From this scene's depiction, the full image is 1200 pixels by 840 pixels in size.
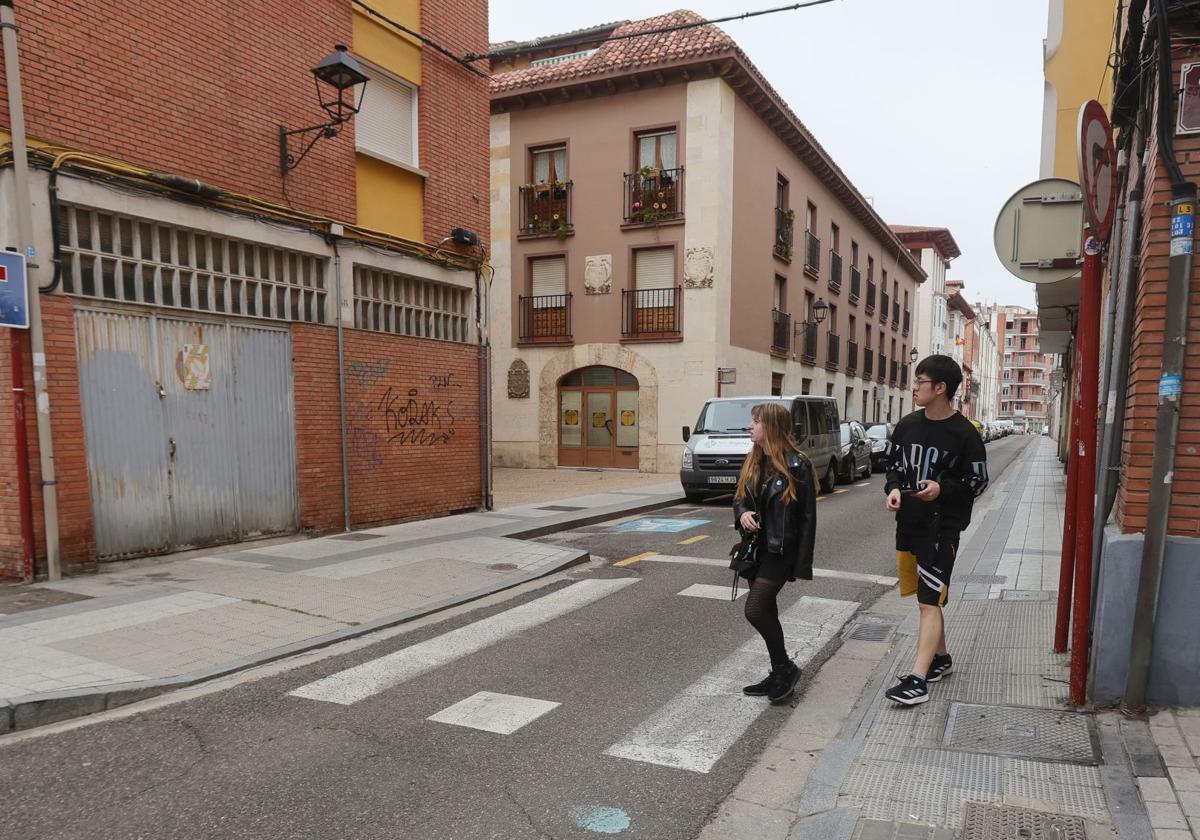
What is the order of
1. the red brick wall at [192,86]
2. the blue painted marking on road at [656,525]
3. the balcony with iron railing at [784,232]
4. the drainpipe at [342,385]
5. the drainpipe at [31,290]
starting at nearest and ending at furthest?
1. the drainpipe at [31,290]
2. the red brick wall at [192,86]
3. the drainpipe at [342,385]
4. the blue painted marking on road at [656,525]
5. the balcony with iron railing at [784,232]

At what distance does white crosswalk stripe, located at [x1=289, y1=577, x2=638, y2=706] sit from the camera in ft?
15.0

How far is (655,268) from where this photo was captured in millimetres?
21453

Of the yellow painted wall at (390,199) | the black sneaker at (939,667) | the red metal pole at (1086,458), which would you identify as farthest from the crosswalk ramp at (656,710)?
the yellow painted wall at (390,199)

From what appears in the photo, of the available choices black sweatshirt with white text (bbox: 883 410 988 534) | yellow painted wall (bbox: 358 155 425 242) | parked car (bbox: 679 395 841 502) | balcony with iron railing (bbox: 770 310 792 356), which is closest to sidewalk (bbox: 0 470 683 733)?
black sweatshirt with white text (bbox: 883 410 988 534)

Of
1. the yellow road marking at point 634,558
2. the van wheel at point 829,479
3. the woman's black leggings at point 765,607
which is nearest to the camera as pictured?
the woman's black leggings at point 765,607

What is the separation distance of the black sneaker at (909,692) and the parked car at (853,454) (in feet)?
45.6

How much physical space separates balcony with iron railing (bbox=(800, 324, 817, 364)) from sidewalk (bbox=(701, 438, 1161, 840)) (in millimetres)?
23425

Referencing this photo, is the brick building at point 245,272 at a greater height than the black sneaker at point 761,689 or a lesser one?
greater

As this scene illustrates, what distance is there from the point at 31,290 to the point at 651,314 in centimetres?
1610

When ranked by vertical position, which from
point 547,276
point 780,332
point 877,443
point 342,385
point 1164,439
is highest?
point 547,276

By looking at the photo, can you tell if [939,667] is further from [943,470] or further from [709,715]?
[709,715]

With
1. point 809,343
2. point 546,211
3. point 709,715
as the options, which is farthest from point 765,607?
point 809,343

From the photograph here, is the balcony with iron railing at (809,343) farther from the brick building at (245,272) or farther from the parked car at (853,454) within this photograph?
the brick building at (245,272)

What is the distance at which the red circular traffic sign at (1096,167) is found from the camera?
3.51 m
